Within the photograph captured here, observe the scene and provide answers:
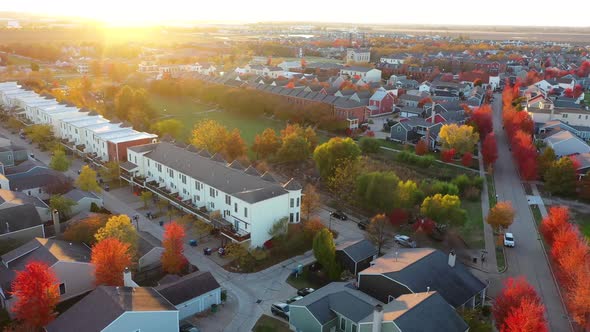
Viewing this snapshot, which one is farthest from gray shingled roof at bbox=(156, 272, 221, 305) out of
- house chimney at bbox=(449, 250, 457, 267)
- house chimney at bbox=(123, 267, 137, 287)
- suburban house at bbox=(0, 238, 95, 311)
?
house chimney at bbox=(449, 250, 457, 267)

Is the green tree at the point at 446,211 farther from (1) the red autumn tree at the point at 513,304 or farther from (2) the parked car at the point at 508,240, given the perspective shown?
(1) the red autumn tree at the point at 513,304

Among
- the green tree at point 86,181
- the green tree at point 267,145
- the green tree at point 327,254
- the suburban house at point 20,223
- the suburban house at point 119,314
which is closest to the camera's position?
the suburban house at point 119,314

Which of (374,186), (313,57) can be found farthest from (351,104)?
(313,57)

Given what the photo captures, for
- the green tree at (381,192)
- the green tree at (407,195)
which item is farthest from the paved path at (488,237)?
the green tree at (381,192)

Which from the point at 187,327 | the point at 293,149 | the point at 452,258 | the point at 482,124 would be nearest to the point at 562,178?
the point at 482,124

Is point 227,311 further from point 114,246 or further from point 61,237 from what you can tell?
point 61,237

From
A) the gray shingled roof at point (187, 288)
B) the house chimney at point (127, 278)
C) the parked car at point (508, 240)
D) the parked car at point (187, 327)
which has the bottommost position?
the parked car at point (187, 327)
